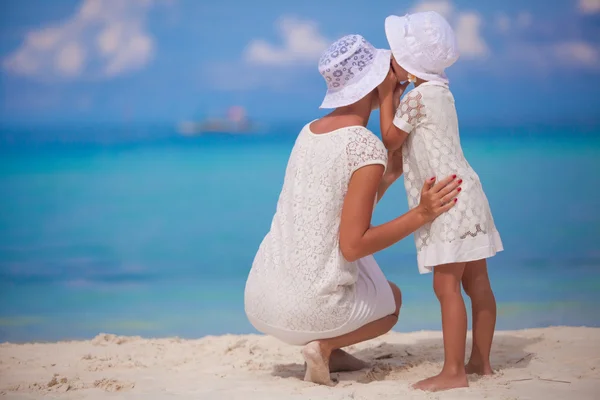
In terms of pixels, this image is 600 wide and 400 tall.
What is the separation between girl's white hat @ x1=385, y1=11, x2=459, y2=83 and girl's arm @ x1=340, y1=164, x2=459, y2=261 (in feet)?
1.18

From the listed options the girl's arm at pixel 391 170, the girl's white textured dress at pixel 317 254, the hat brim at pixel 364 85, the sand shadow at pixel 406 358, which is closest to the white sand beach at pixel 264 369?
the sand shadow at pixel 406 358

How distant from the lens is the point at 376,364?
3.11 m

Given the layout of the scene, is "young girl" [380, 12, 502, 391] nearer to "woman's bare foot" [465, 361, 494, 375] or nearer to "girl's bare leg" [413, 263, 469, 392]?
"girl's bare leg" [413, 263, 469, 392]

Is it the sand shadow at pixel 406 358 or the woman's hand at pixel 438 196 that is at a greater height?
the woman's hand at pixel 438 196

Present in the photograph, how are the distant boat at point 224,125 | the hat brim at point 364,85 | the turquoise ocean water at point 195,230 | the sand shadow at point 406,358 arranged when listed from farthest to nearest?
the distant boat at point 224,125 < the turquoise ocean water at point 195,230 < the sand shadow at point 406,358 < the hat brim at point 364,85

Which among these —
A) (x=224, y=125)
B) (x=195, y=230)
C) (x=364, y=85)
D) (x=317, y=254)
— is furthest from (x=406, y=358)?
(x=224, y=125)

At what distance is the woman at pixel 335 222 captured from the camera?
2588mm

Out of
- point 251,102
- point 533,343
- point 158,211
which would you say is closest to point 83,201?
point 158,211

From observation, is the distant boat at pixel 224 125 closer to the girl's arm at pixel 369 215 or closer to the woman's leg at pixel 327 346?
the woman's leg at pixel 327 346

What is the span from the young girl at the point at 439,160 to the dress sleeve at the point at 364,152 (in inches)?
3.5

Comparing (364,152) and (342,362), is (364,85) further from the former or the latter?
(342,362)

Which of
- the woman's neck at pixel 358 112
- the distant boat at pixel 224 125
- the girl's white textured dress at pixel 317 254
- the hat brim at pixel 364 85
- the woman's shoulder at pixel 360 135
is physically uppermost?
the distant boat at pixel 224 125

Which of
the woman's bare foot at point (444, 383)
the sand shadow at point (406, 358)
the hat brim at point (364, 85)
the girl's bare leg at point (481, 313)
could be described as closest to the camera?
the woman's bare foot at point (444, 383)

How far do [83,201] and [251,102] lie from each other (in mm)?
2849
